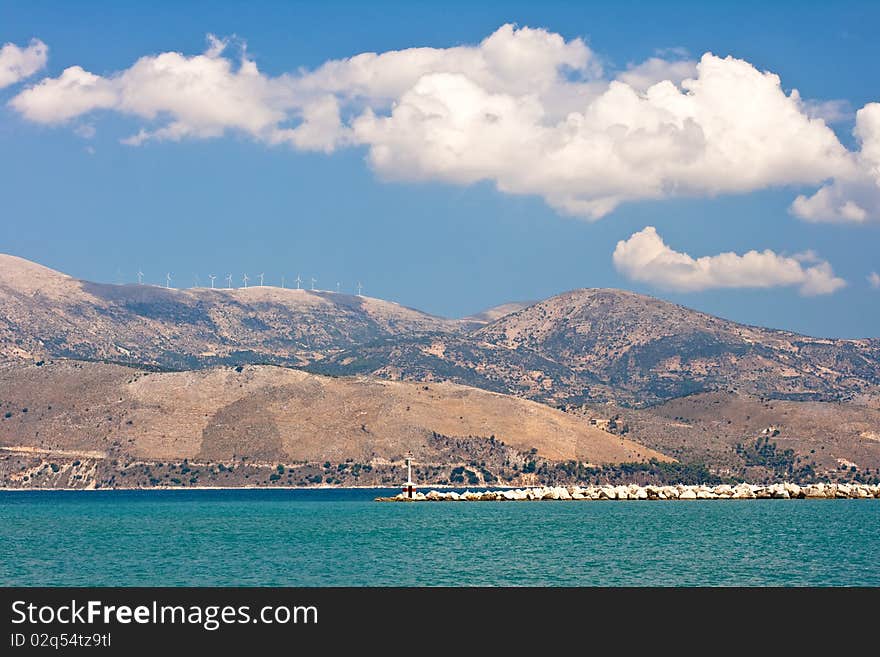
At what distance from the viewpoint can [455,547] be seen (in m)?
89.2

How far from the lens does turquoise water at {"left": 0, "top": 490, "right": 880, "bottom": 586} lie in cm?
6919

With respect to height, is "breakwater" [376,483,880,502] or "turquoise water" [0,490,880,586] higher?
"breakwater" [376,483,880,502]

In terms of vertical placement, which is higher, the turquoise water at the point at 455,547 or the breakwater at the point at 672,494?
the breakwater at the point at 672,494

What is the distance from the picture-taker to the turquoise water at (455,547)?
69188 mm

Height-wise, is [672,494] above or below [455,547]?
above

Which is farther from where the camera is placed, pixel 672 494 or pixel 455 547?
pixel 672 494

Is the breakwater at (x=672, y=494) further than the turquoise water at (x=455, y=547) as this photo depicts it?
Yes

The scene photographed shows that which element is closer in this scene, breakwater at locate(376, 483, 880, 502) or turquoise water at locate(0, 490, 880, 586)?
turquoise water at locate(0, 490, 880, 586)

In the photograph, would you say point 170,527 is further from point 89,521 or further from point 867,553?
point 867,553

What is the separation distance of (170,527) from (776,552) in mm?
60158
